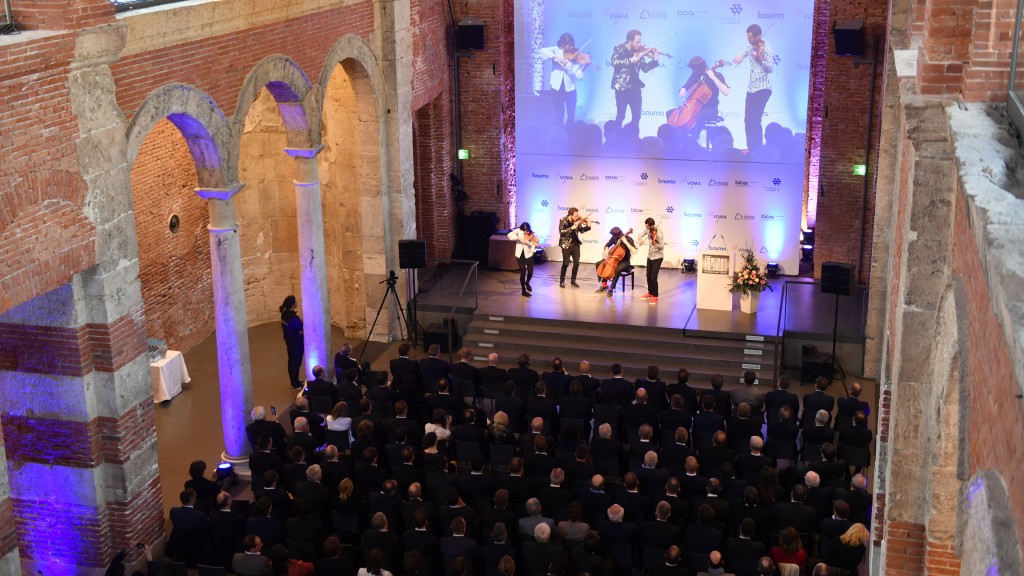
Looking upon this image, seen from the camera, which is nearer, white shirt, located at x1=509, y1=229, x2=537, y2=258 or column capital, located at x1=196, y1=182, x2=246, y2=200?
column capital, located at x1=196, y1=182, x2=246, y2=200

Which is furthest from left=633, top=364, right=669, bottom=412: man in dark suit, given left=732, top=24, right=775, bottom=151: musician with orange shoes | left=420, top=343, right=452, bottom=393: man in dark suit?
left=732, top=24, right=775, bottom=151: musician with orange shoes

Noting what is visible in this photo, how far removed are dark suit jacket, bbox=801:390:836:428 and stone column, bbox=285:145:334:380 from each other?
687 cm

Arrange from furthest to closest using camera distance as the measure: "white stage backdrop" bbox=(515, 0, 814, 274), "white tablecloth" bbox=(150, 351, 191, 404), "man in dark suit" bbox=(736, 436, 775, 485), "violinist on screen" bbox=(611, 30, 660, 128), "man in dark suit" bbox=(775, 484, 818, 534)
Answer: "violinist on screen" bbox=(611, 30, 660, 128), "white stage backdrop" bbox=(515, 0, 814, 274), "white tablecloth" bbox=(150, 351, 191, 404), "man in dark suit" bbox=(736, 436, 775, 485), "man in dark suit" bbox=(775, 484, 818, 534)

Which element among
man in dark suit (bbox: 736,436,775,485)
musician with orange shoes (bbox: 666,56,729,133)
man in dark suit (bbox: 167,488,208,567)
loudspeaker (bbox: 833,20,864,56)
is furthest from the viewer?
musician with orange shoes (bbox: 666,56,729,133)

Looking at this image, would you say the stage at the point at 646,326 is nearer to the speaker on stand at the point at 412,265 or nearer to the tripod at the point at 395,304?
the speaker on stand at the point at 412,265

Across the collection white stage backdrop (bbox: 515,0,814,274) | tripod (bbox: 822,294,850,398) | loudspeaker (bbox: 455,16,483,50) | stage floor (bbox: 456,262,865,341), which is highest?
loudspeaker (bbox: 455,16,483,50)

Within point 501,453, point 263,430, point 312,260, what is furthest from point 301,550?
point 312,260

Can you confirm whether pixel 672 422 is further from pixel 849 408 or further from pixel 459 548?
pixel 459 548

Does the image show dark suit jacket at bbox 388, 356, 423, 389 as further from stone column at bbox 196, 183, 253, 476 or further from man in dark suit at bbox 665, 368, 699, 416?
man in dark suit at bbox 665, 368, 699, 416

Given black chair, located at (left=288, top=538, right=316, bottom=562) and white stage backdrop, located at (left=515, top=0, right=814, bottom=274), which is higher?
white stage backdrop, located at (left=515, top=0, right=814, bottom=274)

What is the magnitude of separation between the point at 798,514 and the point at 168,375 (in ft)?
31.2

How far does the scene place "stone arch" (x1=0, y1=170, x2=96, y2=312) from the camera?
10.0 meters

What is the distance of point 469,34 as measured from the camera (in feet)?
68.4

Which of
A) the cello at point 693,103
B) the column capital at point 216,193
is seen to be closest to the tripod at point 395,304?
the column capital at point 216,193
